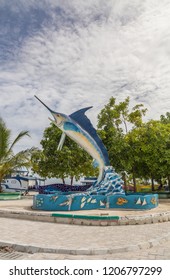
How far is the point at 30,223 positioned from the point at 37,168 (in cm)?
1724

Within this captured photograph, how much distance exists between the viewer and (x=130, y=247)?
6.66 metres

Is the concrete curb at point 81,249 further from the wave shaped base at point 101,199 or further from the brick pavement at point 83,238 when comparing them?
the wave shaped base at point 101,199

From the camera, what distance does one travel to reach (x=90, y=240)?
7.59 metres

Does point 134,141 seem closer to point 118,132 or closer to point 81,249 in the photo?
point 118,132

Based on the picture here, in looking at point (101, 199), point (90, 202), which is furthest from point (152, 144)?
point (90, 202)

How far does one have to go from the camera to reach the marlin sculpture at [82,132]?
48.9 feet

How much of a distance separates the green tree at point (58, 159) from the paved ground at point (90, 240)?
1520 cm

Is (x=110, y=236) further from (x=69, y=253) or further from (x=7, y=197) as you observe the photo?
(x=7, y=197)

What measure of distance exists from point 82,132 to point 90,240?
26.5ft

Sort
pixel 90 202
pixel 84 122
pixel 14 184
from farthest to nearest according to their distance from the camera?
pixel 14 184
pixel 84 122
pixel 90 202

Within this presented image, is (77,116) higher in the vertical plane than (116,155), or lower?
higher

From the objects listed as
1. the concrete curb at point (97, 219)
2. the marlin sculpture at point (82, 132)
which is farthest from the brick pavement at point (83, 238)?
the marlin sculpture at point (82, 132)

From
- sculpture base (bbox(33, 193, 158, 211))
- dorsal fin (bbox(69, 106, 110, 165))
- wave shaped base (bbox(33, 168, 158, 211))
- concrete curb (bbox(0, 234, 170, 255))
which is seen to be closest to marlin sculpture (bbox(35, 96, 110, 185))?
dorsal fin (bbox(69, 106, 110, 165))
